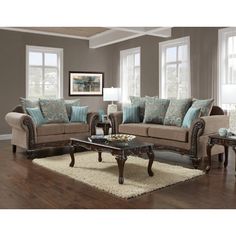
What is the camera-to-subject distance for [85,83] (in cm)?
871

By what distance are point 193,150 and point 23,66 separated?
510 centimetres

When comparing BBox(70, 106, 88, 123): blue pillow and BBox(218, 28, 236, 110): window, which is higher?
BBox(218, 28, 236, 110): window

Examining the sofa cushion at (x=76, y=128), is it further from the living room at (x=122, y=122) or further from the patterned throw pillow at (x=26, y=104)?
the patterned throw pillow at (x=26, y=104)

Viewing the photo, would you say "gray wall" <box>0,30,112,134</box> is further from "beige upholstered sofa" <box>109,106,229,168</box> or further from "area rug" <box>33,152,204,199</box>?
"beige upholstered sofa" <box>109,106,229,168</box>

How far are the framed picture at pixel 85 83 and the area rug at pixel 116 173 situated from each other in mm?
3858

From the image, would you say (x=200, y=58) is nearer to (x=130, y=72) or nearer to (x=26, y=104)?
(x=130, y=72)

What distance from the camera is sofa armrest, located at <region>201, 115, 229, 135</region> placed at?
442 centimetres

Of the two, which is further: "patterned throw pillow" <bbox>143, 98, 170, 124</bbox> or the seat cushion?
"patterned throw pillow" <bbox>143, 98, 170, 124</bbox>

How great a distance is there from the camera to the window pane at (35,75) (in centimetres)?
787

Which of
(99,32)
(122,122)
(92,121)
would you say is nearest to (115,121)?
(122,122)

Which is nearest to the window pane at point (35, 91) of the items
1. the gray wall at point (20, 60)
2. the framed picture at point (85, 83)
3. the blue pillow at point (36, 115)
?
the gray wall at point (20, 60)

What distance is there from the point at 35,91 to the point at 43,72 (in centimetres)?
56

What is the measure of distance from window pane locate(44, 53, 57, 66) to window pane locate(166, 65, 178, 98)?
3.05 metres

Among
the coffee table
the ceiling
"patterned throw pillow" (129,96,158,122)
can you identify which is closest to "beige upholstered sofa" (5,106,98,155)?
"patterned throw pillow" (129,96,158,122)
